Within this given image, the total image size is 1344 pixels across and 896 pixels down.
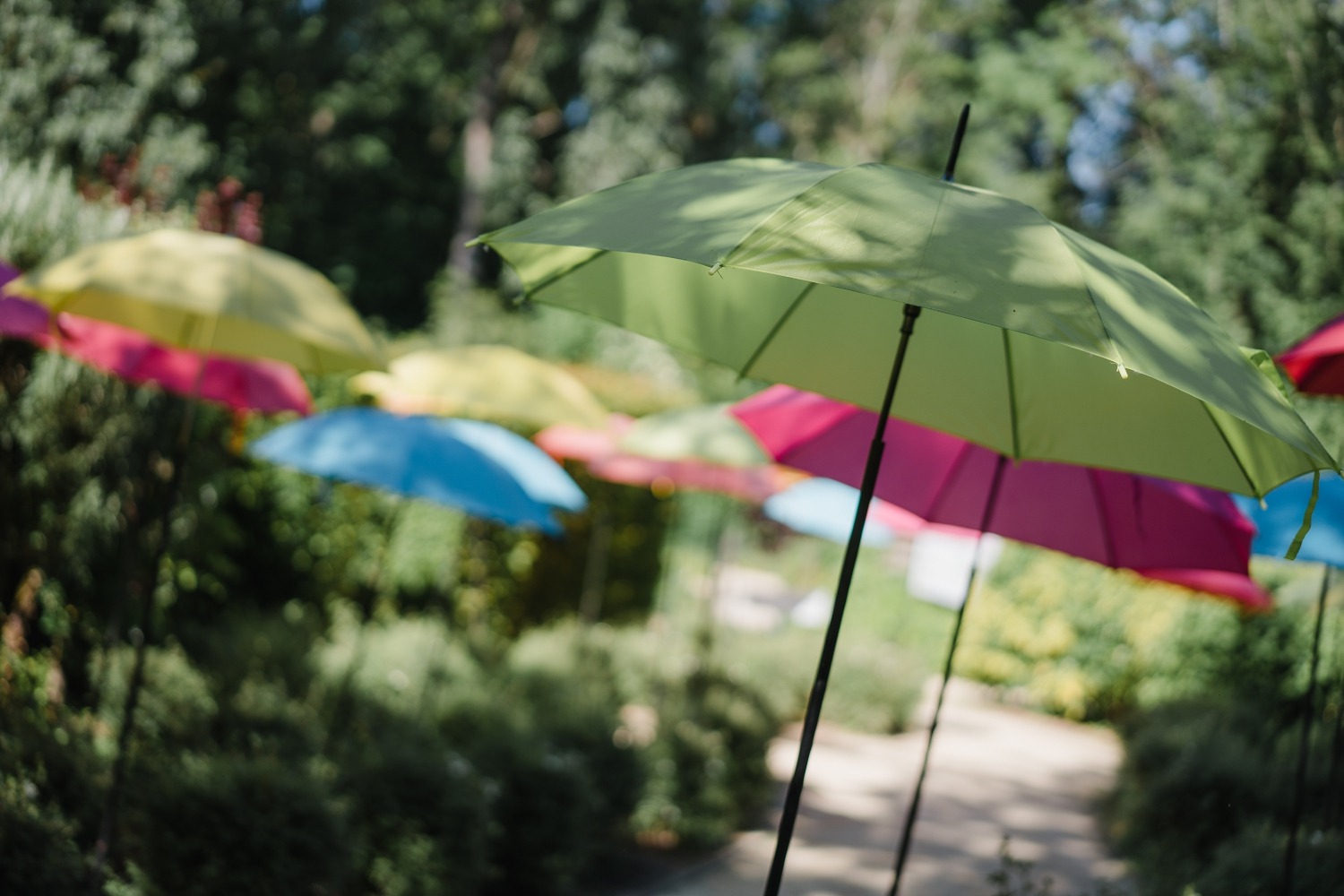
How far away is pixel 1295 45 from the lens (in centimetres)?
1215

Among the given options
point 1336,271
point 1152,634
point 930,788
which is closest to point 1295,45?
point 1336,271

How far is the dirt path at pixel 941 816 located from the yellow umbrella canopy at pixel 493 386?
103 inches

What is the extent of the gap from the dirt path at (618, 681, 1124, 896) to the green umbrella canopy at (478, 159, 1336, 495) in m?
3.42

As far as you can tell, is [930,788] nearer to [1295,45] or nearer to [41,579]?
[41,579]

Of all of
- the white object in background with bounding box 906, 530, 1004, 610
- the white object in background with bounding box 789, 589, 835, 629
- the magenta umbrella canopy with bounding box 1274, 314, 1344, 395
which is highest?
the magenta umbrella canopy with bounding box 1274, 314, 1344, 395

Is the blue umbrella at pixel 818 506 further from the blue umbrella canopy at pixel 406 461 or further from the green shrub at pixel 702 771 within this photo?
the blue umbrella canopy at pixel 406 461

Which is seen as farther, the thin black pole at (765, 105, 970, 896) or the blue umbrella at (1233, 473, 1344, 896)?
the blue umbrella at (1233, 473, 1344, 896)

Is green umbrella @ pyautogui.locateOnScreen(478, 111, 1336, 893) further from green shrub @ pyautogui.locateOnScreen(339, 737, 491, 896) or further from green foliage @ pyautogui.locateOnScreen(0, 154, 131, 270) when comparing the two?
green foliage @ pyautogui.locateOnScreen(0, 154, 131, 270)

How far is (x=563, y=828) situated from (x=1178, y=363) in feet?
13.4

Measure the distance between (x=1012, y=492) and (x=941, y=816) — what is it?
496cm

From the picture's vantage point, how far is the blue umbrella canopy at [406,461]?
4797 mm

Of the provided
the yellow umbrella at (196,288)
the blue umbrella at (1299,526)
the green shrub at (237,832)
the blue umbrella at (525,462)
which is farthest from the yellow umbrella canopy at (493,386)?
the blue umbrella at (1299,526)

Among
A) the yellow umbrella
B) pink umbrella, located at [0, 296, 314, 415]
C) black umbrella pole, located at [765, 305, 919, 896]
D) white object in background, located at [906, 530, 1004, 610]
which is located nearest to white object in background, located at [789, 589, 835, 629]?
white object in background, located at [906, 530, 1004, 610]

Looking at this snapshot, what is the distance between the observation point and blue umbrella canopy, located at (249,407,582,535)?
→ 4.80m
